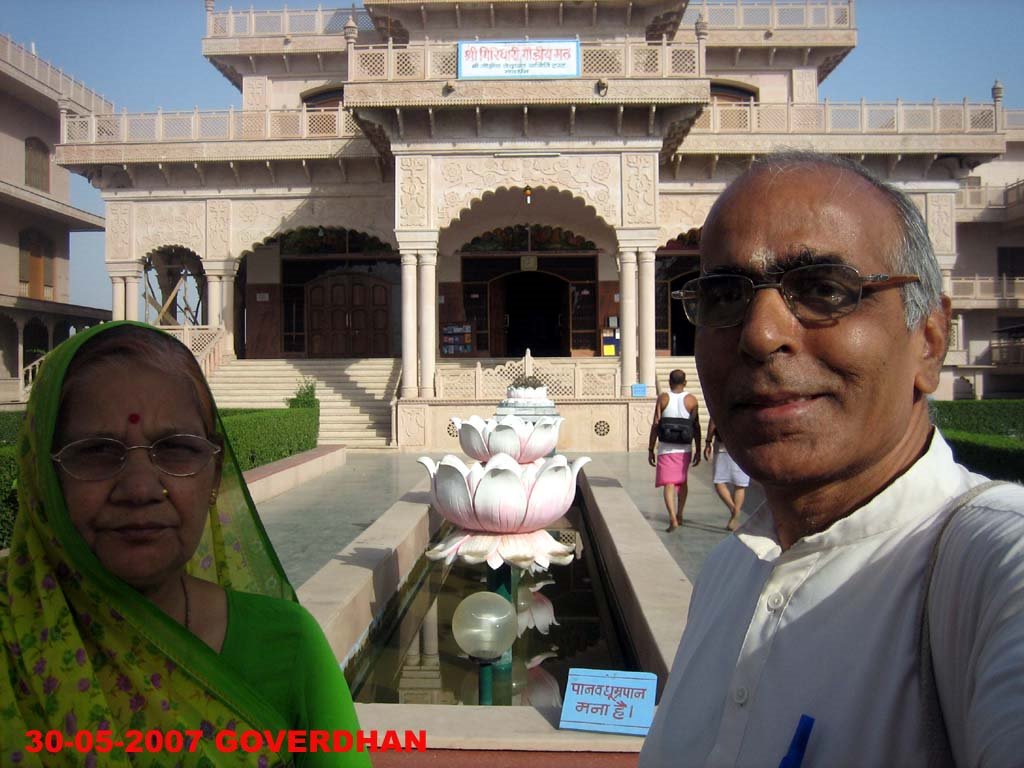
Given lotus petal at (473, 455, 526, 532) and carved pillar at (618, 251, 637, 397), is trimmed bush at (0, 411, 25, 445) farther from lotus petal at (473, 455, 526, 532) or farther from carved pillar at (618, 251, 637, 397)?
lotus petal at (473, 455, 526, 532)

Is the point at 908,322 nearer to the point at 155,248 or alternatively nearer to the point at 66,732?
the point at 66,732

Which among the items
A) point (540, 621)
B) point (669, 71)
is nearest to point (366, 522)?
point (540, 621)

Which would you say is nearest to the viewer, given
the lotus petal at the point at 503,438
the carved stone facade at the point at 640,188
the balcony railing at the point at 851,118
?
the lotus petal at the point at 503,438

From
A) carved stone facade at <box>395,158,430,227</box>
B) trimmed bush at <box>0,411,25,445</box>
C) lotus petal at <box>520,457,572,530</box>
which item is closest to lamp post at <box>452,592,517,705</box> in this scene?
lotus petal at <box>520,457,572,530</box>

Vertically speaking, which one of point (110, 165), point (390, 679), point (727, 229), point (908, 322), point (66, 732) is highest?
point (110, 165)

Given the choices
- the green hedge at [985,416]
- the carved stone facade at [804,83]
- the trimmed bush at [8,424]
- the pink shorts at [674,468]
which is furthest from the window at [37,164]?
the green hedge at [985,416]

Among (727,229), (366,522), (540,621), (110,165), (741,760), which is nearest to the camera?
(741,760)

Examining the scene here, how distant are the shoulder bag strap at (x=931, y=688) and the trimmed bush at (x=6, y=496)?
5.93 m

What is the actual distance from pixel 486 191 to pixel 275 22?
10568 mm

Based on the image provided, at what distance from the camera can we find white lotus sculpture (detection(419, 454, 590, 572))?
4.44 metres

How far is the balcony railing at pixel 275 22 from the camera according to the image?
20109 millimetres

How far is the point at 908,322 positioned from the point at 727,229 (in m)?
0.30

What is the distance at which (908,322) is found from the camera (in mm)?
1086

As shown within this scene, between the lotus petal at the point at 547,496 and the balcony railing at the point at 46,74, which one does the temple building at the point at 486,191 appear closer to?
the balcony railing at the point at 46,74
